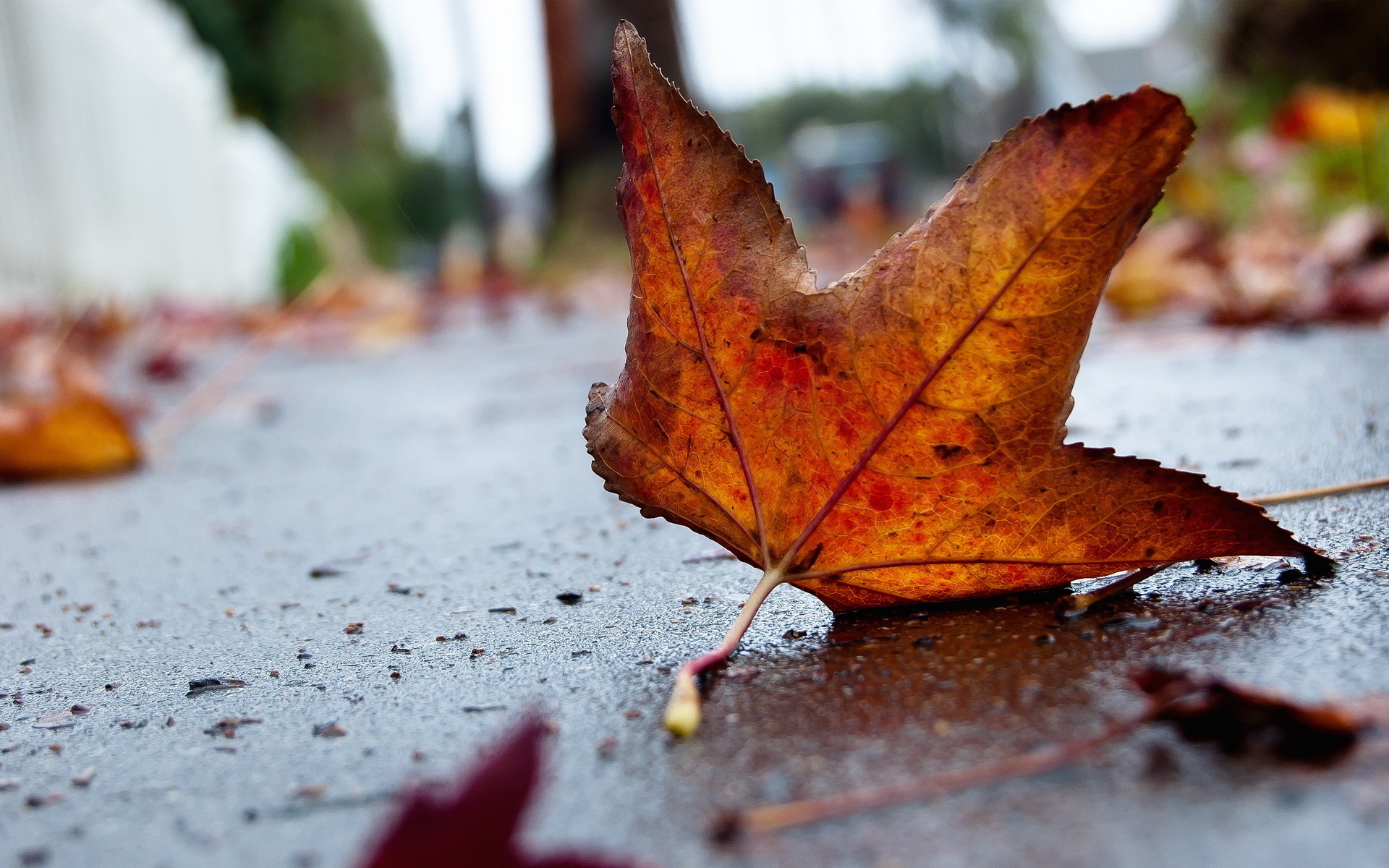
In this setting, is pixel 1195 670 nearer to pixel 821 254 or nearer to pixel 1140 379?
pixel 1140 379

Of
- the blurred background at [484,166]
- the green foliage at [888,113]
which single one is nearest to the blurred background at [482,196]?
the blurred background at [484,166]

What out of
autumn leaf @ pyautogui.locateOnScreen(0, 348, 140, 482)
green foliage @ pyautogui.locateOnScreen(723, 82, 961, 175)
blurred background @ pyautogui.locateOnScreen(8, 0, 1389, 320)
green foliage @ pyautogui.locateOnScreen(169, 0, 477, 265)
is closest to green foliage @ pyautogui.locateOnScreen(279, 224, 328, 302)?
blurred background @ pyautogui.locateOnScreen(8, 0, 1389, 320)

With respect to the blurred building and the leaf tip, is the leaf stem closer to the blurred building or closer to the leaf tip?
the leaf tip

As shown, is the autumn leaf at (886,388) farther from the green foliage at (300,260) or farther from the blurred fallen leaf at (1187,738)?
the green foliage at (300,260)

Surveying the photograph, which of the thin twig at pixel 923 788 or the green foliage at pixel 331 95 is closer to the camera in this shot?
the thin twig at pixel 923 788

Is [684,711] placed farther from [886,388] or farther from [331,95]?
[331,95]

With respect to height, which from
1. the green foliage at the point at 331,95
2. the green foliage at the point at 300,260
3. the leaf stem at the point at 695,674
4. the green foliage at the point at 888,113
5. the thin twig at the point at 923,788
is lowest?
the thin twig at the point at 923,788
